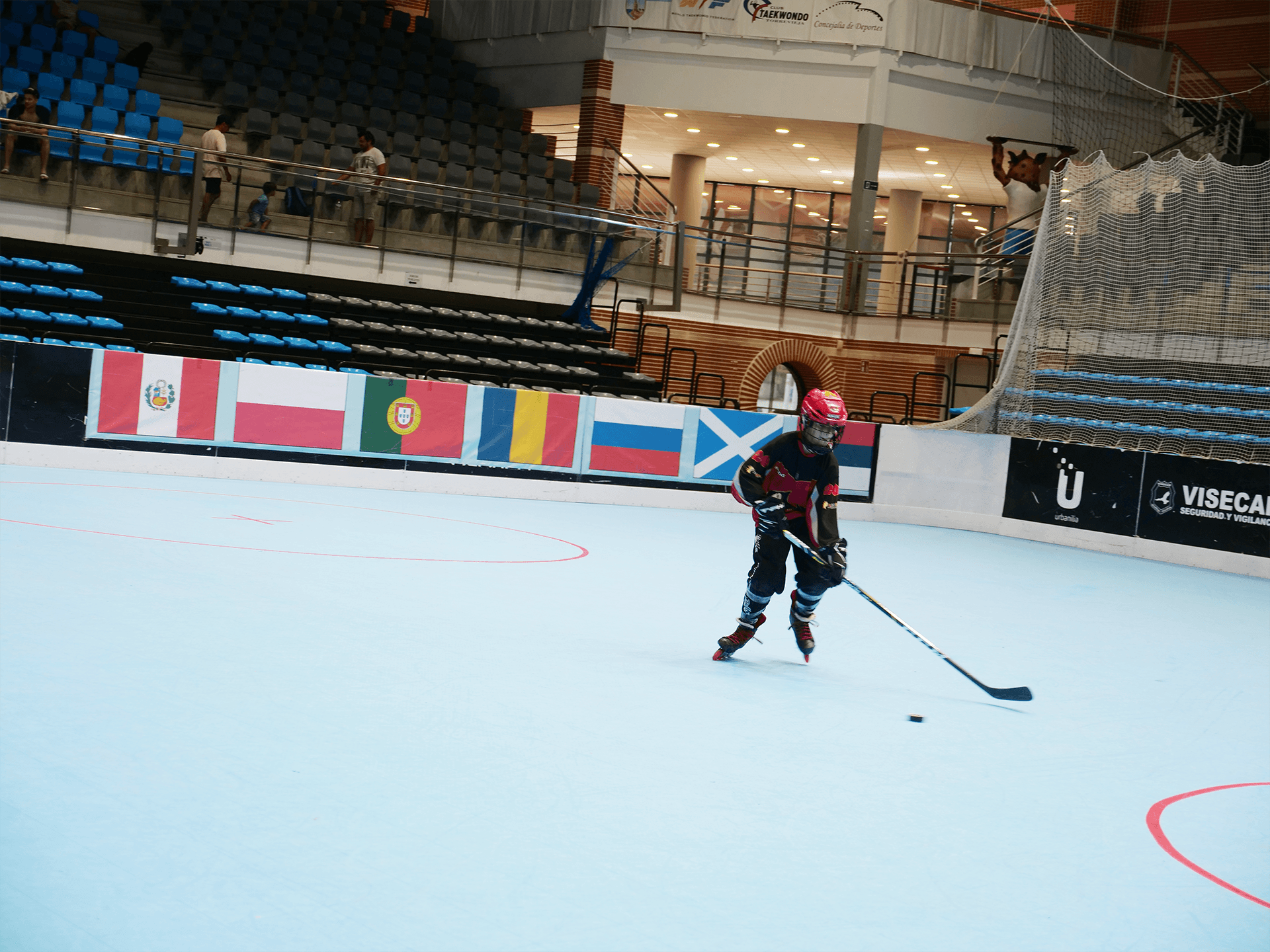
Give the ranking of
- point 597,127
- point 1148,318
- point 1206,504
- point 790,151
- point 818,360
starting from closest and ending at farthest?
point 1206,504, point 1148,318, point 818,360, point 597,127, point 790,151

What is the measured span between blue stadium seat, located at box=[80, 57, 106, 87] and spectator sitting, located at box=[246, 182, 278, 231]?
12.1 feet

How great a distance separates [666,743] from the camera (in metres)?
5.68

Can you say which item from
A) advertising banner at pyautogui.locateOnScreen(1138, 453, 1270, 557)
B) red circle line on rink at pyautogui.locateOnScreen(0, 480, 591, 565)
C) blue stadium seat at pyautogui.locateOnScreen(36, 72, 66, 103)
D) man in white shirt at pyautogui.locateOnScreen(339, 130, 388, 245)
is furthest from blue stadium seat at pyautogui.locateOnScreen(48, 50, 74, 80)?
advertising banner at pyautogui.locateOnScreen(1138, 453, 1270, 557)

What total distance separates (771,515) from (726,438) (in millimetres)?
10052

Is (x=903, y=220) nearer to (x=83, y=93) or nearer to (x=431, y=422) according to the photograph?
(x=431, y=422)

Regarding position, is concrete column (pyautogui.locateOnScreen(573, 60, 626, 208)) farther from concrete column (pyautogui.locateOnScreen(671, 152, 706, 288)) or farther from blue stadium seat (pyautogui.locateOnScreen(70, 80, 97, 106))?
blue stadium seat (pyautogui.locateOnScreen(70, 80, 97, 106))

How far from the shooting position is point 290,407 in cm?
1503

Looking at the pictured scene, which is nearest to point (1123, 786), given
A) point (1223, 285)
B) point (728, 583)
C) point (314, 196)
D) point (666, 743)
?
point (666, 743)

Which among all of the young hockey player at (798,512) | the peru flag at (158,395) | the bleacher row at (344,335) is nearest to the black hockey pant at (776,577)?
the young hockey player at (798,512)

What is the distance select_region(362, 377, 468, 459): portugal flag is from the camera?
15508 mm

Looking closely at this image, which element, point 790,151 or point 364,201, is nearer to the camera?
point 364,201

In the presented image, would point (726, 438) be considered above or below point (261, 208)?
below

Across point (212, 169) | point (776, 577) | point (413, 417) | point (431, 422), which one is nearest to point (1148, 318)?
point (431, 422)

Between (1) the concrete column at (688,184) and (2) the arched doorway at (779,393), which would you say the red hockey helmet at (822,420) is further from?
(1) the concrete column at (688,184)
